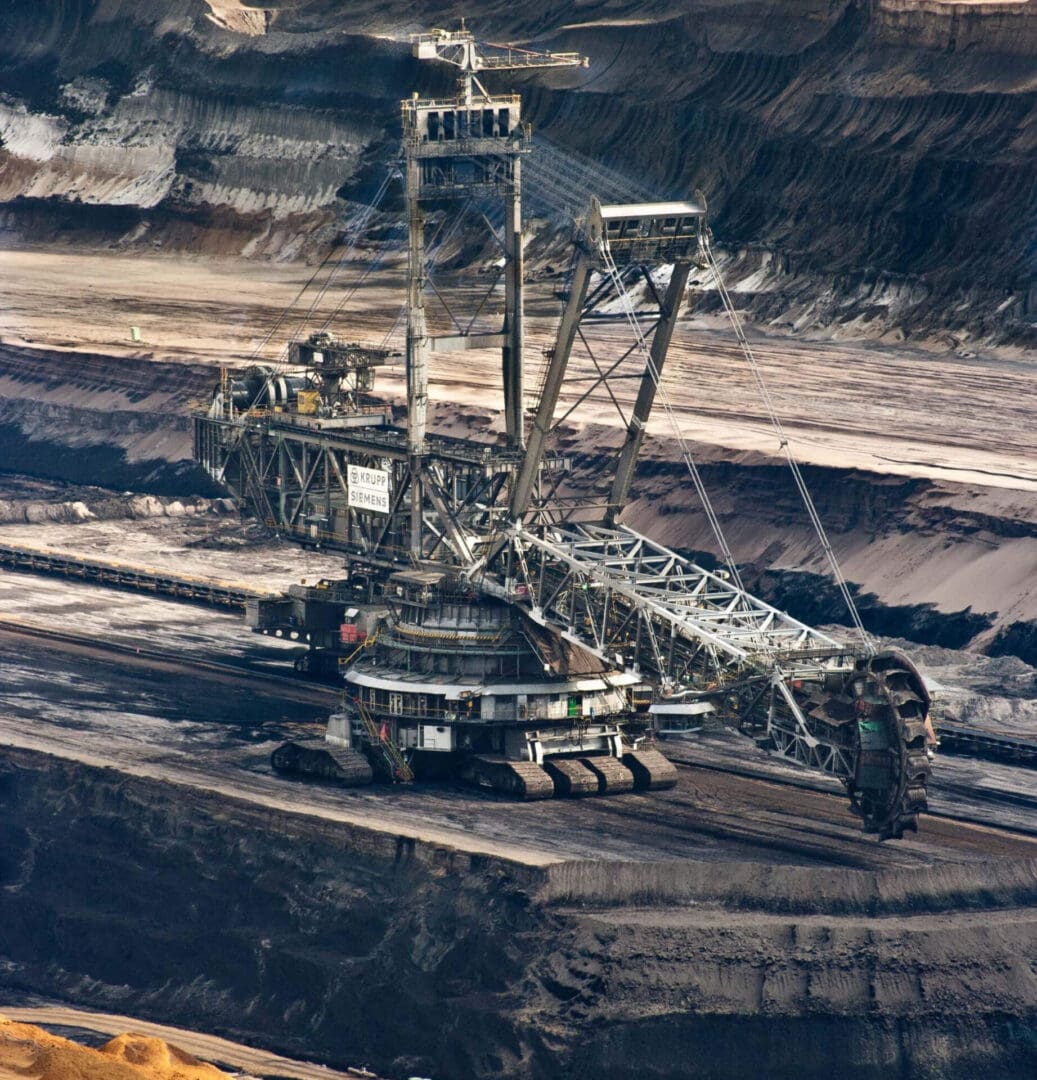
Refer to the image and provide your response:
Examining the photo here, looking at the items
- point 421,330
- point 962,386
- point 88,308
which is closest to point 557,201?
point 88,308

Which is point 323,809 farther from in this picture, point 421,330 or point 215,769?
point 421,330

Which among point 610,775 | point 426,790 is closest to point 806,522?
point 610,775

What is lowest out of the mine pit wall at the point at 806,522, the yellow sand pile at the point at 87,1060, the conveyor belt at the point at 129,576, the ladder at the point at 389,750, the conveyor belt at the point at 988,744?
the conveyor belt at the point at 129,576

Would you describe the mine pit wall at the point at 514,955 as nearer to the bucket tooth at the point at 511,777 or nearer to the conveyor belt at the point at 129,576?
the bucket tooth at the point at 511,777

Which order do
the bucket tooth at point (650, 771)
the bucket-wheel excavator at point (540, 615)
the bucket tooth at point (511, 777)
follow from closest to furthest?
the bucket-wheel excavator at point (540, 615) → the bucket tooth at point (511, 777) → the bucket tooth at point (650, 771)

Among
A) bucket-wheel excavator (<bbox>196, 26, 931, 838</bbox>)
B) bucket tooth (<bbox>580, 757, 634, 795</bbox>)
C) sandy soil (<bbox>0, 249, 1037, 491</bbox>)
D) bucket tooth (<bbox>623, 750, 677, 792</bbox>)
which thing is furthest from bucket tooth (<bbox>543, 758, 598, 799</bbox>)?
sandy soil (<bbox>0, 249, 1037, 491</bbox>)

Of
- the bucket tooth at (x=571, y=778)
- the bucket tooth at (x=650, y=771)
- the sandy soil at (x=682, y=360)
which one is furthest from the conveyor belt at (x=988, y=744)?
the sandy soil at (x=682, y=360)

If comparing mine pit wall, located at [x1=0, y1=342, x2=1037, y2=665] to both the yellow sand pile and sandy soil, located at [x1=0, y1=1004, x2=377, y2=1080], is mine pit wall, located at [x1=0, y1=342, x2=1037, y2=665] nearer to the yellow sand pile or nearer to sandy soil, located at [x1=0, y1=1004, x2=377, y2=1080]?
sandy soil, located at [x1=0, y1=1004, x2=377, y2=1080]

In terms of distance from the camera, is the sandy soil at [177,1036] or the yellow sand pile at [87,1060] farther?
the sandy soil at [177,1036]
